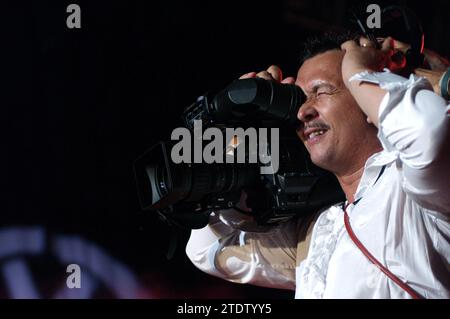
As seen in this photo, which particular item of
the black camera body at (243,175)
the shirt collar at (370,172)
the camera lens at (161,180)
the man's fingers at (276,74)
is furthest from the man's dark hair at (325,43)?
the camera lens at (161,180)

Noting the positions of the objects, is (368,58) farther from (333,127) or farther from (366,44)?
(333,127)

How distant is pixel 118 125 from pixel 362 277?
123 cm

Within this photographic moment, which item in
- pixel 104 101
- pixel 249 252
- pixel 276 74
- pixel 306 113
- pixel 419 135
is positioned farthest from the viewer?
pixel 104 101

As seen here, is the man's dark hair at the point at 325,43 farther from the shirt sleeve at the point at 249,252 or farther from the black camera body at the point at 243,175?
the shirt sleeve at the point at 249,252

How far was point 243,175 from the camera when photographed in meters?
1.45

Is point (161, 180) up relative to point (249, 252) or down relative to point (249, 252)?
up

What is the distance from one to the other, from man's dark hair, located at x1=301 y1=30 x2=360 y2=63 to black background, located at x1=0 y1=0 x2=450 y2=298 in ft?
2.37

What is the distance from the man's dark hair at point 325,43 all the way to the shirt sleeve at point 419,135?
50cm

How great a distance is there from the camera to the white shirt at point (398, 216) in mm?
957

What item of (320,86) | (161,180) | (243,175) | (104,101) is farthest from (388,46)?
(104,101)

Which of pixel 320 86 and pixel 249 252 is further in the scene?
pixel 249 252

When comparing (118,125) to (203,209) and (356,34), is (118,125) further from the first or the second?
(356,34)

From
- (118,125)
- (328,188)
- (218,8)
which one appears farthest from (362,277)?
(218,8)

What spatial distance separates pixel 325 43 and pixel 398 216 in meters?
0.64
